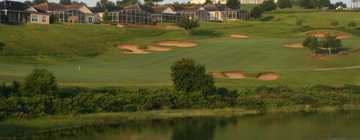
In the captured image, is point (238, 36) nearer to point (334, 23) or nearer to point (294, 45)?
point (294, 45)

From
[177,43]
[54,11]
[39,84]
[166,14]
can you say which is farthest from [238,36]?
[39,84]

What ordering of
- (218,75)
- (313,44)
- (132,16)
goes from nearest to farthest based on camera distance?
(218,75) → (313,44) → (132,16)

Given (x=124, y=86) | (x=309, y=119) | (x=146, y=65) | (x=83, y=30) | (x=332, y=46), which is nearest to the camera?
(x=309, y=119)

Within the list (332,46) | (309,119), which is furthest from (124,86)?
(332,46)

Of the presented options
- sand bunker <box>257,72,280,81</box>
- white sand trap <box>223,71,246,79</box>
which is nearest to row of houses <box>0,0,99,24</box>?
white sand trap <box>223,71,246,79</box>

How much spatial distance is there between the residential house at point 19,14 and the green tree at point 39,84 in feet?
228

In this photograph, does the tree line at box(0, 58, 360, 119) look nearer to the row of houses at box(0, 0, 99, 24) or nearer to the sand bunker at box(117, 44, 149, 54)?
the sand bunker at box(117, 44, 149, 54)

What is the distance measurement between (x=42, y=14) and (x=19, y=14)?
502 centimetres

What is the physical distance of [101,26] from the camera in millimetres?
128000

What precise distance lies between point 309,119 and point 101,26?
235 ft

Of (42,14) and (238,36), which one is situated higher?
(42,14)

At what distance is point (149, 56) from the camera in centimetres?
9919

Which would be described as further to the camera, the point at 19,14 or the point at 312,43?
the point at 19,14

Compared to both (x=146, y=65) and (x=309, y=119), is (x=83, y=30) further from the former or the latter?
(x=309, y=119)
